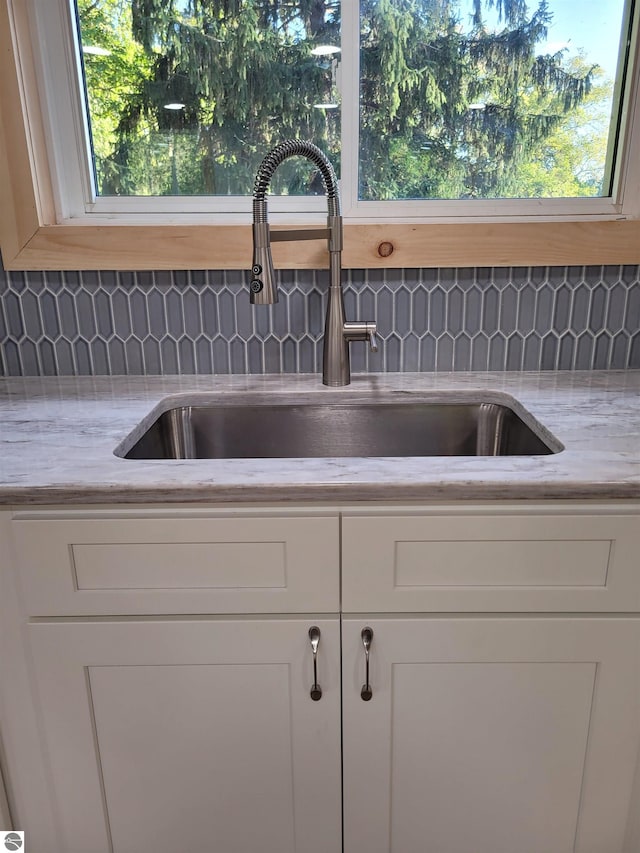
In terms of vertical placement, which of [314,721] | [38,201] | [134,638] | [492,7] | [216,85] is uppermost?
[492,7]

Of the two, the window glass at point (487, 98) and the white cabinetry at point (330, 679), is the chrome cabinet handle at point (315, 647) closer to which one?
the white cabinetry at point (330, 679)

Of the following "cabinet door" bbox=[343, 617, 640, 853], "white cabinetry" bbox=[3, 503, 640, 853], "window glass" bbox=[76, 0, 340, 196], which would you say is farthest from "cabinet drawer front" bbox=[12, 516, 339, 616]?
"window glass" bbox=[76, 0, 340, 196]

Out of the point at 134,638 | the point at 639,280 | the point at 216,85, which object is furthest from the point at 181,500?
the point at 639,280

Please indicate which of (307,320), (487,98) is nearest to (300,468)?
(307,320)

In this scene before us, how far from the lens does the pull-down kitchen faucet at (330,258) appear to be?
1.16 metres

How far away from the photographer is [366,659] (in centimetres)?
95

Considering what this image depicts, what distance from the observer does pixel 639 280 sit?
1408mm

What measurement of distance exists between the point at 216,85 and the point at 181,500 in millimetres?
972

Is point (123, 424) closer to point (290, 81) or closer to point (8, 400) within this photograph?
point (8, 400)

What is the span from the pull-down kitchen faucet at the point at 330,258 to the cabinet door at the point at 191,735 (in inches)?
23.6

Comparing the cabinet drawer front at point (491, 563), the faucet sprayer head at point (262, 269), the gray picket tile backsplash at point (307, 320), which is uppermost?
the faucet sprayer head at point (262, 269)

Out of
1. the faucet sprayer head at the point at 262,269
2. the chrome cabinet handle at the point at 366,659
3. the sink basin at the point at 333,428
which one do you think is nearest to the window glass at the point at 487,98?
the faucet sprayer head at the point at 262,269

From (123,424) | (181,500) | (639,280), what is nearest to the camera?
(181,500)

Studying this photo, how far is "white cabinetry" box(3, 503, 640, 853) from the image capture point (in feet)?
2.99
